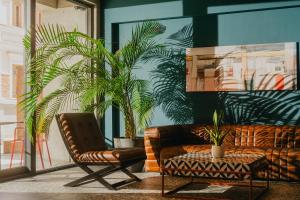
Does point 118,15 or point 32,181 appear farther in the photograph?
point 118,15

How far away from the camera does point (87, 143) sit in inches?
204

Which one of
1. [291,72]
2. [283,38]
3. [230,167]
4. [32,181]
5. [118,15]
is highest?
[118,15]

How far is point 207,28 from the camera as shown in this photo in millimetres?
6668

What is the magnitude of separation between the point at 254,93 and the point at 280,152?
1.41m

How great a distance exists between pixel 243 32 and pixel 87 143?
283cm

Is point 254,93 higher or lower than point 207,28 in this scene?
lower

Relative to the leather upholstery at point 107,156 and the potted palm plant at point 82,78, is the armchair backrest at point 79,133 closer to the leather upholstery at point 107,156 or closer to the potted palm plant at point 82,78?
the leather upholstery at point 107,156

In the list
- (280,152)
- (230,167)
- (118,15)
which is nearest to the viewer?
(230,167)

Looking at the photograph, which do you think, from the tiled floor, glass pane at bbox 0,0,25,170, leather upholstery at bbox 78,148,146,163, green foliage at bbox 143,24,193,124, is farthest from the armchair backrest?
green foliage at bbox 143,24,193,124

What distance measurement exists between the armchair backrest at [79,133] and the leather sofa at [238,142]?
0.76 metres

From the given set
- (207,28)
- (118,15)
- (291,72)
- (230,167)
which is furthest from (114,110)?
(230,167)

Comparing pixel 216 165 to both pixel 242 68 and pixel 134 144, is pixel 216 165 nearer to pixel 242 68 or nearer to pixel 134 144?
pixel 134 144

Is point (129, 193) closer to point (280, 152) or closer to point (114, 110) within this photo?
point (280, 152)

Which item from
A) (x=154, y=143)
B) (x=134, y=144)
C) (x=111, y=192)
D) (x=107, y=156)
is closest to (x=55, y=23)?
(x=134, y=144)
